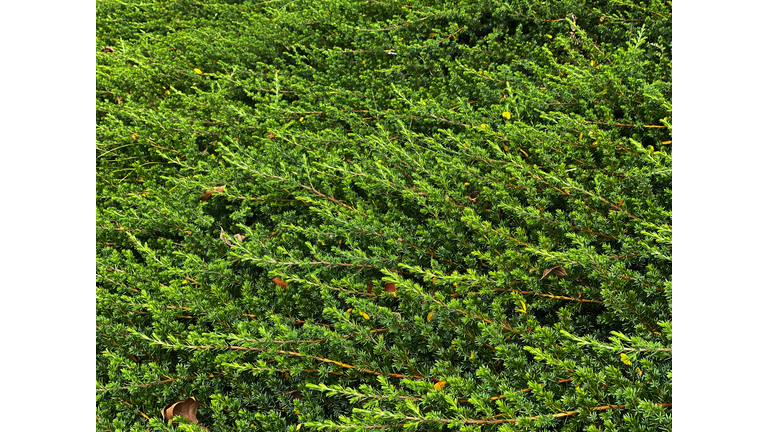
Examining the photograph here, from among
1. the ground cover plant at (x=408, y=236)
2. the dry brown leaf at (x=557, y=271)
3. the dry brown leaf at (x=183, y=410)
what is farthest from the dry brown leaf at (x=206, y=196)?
the dry brown leaf at (x=557, y=271)

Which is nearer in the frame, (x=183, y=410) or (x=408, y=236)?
(x=183, y=410)

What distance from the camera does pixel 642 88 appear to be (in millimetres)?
2352

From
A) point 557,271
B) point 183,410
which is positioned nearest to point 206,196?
point 183,410

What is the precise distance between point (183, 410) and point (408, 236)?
1.16 meters

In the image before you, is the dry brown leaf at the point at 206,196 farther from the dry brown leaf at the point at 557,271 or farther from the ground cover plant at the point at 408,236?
the dry brown leaf at the point at 557,271

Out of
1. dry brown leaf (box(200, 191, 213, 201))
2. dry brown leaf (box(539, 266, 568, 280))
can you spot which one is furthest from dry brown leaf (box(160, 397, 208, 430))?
dry brown leaf (box(539, 266, 568, 280))

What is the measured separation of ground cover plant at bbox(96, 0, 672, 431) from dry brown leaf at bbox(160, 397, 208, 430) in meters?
0.02

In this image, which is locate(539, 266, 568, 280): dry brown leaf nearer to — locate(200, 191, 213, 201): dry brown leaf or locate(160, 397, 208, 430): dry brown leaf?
locate(160, 397, 208, 430): dry brown leaf

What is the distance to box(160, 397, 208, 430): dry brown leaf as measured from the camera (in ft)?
6.43

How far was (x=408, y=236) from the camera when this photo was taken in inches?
86.4

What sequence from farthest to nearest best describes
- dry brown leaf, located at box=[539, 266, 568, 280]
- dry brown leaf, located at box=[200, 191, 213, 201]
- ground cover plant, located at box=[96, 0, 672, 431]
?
1. dry brown leaf, located at box=[200, 191, 213, 201]
2. dry brown leaf, located at box=[539, 266, 568, 280]
3. ground cover plant, located at box=[96, 0, 672, 431]

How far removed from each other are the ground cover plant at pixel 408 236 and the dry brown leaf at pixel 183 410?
0.02 metres

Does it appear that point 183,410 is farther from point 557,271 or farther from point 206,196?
point 557,271

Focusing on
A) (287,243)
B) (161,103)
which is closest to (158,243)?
(287,243)
